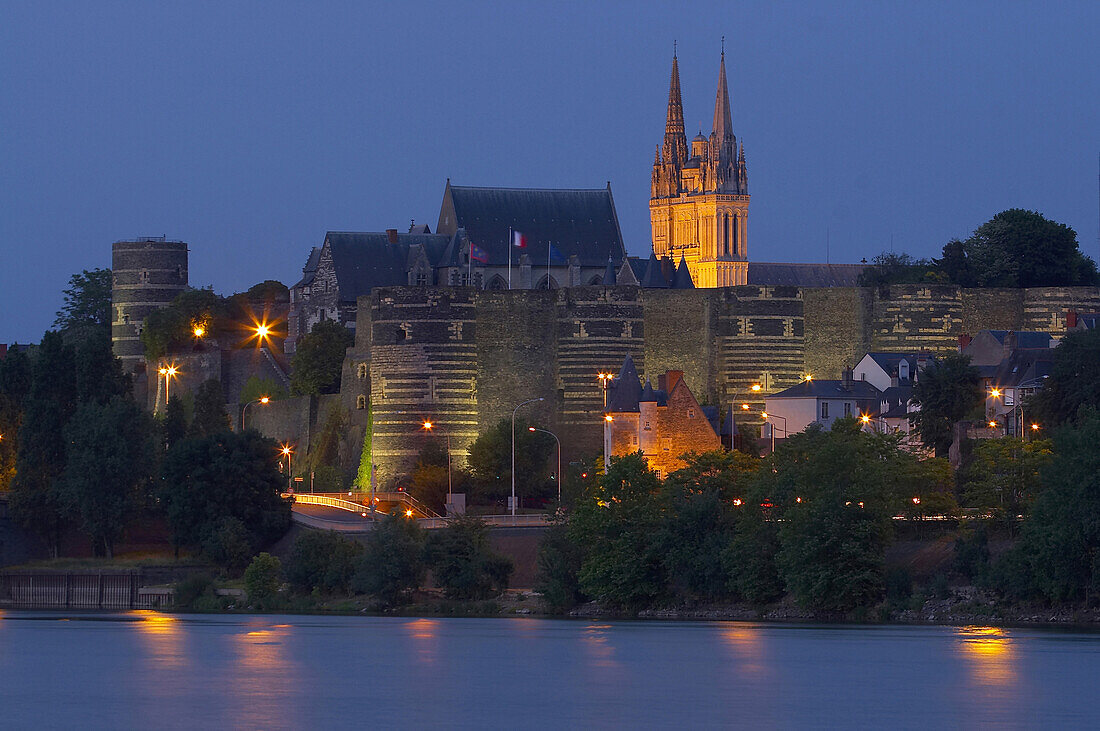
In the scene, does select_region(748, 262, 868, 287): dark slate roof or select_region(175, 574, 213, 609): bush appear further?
select_region(748, 262, 868, 287): dark slate roof

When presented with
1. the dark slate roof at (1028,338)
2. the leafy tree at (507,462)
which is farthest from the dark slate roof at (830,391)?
the leafy tree at (507,462)

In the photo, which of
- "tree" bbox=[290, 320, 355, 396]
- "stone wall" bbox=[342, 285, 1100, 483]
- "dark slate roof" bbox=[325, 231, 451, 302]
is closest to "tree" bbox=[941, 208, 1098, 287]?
"stone wall" bbox=[342, 285, 1100, 483]

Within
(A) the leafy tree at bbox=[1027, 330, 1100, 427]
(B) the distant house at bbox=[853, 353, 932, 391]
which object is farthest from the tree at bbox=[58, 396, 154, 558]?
(A) the leafy tree at bbox=[1027, 330, 1100, 427]

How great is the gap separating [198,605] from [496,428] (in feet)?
49.9

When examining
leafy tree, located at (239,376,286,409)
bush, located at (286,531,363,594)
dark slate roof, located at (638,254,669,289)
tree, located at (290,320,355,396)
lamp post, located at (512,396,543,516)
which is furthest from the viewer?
dark slate roof, located at (638,254,669,289)

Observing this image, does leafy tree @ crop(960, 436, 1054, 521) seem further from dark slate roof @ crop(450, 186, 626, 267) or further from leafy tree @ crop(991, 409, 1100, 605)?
dark slate roof @ crop(450, 186, 626, 267)

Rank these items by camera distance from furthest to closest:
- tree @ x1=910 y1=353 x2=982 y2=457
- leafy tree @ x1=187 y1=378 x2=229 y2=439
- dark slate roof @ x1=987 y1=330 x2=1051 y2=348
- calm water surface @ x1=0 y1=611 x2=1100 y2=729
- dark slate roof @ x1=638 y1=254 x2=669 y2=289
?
1. dark slate roof @ x1=638 y1=254 x2=669 y2=289
2. leafy tree @ x1=187 y1=378 x2=229 y2=439
3. dark slate roof @ x1=987 y1=330 x2=1051 y2=348
4. tree @ x1=910 y1=353 x2=982 y2=457
5. calm water surface @ x1=0 y1=611 x2=1100 y2=729

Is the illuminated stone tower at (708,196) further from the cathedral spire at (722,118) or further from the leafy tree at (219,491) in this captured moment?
the leafy tree at (219,491)

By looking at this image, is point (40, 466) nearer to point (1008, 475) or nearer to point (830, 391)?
point (830, 391)

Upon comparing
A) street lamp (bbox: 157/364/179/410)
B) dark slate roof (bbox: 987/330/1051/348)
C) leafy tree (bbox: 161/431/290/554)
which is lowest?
leafy tree (bbox: 161/431/290/554)

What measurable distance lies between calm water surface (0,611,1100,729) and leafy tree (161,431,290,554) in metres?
15.2

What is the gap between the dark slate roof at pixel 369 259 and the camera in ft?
357

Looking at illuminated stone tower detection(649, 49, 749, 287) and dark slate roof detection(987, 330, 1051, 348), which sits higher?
illuminated stone tower detection(649, 49, 749, 287)

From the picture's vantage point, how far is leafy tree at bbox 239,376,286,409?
105312mm
